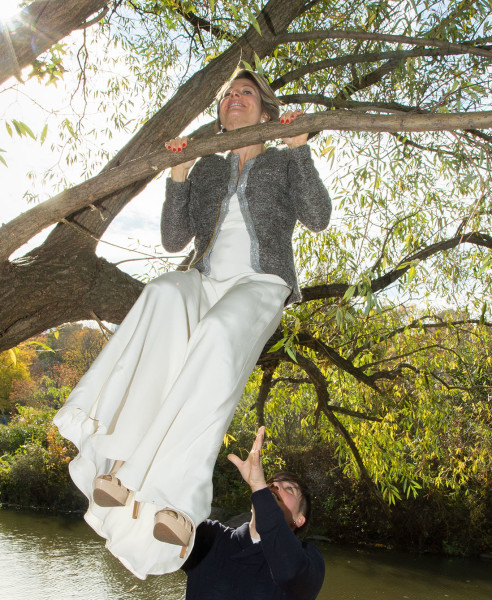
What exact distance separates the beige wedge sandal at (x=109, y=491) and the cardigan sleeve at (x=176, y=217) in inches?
37.3

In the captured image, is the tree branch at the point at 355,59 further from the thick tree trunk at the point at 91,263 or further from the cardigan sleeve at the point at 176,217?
the cardigan sleeve at the point at 176,217

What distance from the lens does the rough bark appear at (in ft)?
5.21

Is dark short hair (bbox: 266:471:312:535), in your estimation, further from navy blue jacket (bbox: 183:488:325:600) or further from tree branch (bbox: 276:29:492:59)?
tree branch (bbox: 276:29:492:59)

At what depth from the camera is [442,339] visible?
4816 mm

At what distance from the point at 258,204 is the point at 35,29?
879mm

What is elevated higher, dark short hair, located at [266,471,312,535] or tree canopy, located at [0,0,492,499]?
tree canopy, located at [0,0,492,499]

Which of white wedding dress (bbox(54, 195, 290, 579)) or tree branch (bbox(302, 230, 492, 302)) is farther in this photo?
tree branch (bbox(302, 230, 492, 302))

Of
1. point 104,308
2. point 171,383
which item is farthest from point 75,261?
point 171,383

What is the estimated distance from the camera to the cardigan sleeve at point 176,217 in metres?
2.12

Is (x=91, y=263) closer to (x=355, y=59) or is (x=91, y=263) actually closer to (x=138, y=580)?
(x=355, y=59)

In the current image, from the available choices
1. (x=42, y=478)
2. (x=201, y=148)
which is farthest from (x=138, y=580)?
(x=201, y=148)

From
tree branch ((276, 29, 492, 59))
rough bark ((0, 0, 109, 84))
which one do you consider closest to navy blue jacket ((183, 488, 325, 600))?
rough bark ((0, 0, 109, 84))

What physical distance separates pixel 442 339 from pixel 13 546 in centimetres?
817

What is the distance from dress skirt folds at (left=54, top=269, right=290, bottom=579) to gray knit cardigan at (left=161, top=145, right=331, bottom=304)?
0.20 meters
